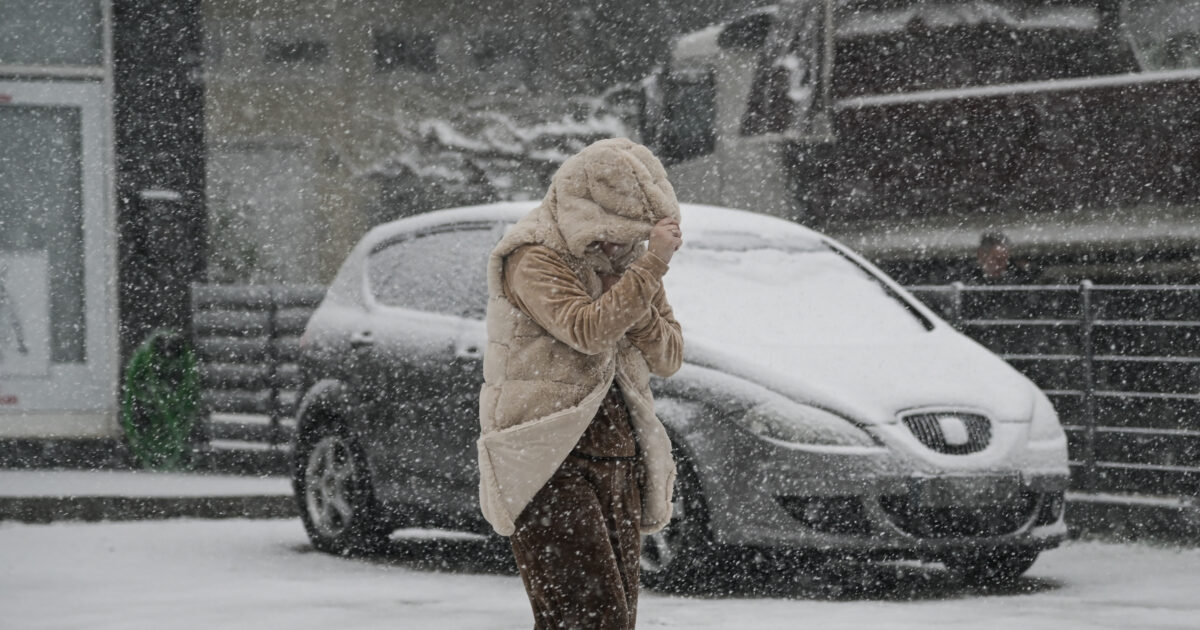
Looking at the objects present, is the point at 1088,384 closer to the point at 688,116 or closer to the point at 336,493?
the point at 336,493

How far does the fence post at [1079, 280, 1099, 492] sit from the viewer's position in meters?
11.4

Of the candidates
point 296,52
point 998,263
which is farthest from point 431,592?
point 296,52

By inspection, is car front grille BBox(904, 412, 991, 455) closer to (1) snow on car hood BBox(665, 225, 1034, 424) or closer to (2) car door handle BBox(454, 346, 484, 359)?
(1) snow on car hood BBox(665, 225, 1034, 424)

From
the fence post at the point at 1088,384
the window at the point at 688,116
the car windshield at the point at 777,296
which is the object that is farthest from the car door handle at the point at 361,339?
the window at the point at 688,116

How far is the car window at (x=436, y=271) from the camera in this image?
9.45m

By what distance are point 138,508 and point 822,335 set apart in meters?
4.52

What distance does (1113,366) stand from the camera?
12156 millimetres

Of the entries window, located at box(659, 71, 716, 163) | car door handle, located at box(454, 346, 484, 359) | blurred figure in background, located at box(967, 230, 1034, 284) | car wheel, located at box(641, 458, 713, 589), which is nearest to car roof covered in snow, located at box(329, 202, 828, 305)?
car door handle, located at box(454, 346, 484, 359)

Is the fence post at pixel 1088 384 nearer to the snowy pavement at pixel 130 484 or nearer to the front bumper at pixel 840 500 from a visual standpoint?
the front bumper at pixel 840 500

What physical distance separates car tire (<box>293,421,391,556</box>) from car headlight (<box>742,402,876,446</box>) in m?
2.23

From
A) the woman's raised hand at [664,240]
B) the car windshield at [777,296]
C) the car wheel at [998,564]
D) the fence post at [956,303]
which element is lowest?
the car wheel at [998,564]

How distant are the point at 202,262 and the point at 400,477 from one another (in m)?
6.00

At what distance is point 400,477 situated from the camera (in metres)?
9.38

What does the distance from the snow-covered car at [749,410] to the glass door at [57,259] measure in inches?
180
